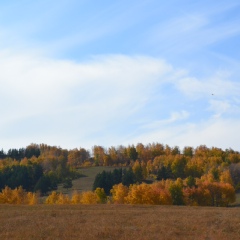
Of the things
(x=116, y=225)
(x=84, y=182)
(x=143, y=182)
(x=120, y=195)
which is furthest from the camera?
(x=84, y=182)

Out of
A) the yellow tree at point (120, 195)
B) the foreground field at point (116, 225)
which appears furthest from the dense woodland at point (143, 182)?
the foreground field at point (116, 225)

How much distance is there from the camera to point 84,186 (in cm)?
15425

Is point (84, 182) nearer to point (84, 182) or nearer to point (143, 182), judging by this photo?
point (84, 182)

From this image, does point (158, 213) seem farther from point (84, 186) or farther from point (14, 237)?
point (84, 186)

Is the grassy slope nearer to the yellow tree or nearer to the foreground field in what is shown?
the yellow tree

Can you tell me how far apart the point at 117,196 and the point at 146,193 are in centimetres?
1285

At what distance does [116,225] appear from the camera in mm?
34719

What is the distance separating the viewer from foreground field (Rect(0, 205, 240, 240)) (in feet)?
102

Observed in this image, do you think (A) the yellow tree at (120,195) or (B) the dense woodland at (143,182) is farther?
(A) the yellow tree at (120,195)

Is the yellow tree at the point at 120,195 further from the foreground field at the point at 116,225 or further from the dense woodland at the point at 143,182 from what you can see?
the foreground field at the point at 116,225

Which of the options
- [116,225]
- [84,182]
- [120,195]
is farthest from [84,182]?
[116,225]

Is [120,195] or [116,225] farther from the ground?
[116,225]

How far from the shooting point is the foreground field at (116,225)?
1227 inches

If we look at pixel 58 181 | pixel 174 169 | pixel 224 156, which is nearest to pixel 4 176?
pixel 58 181
